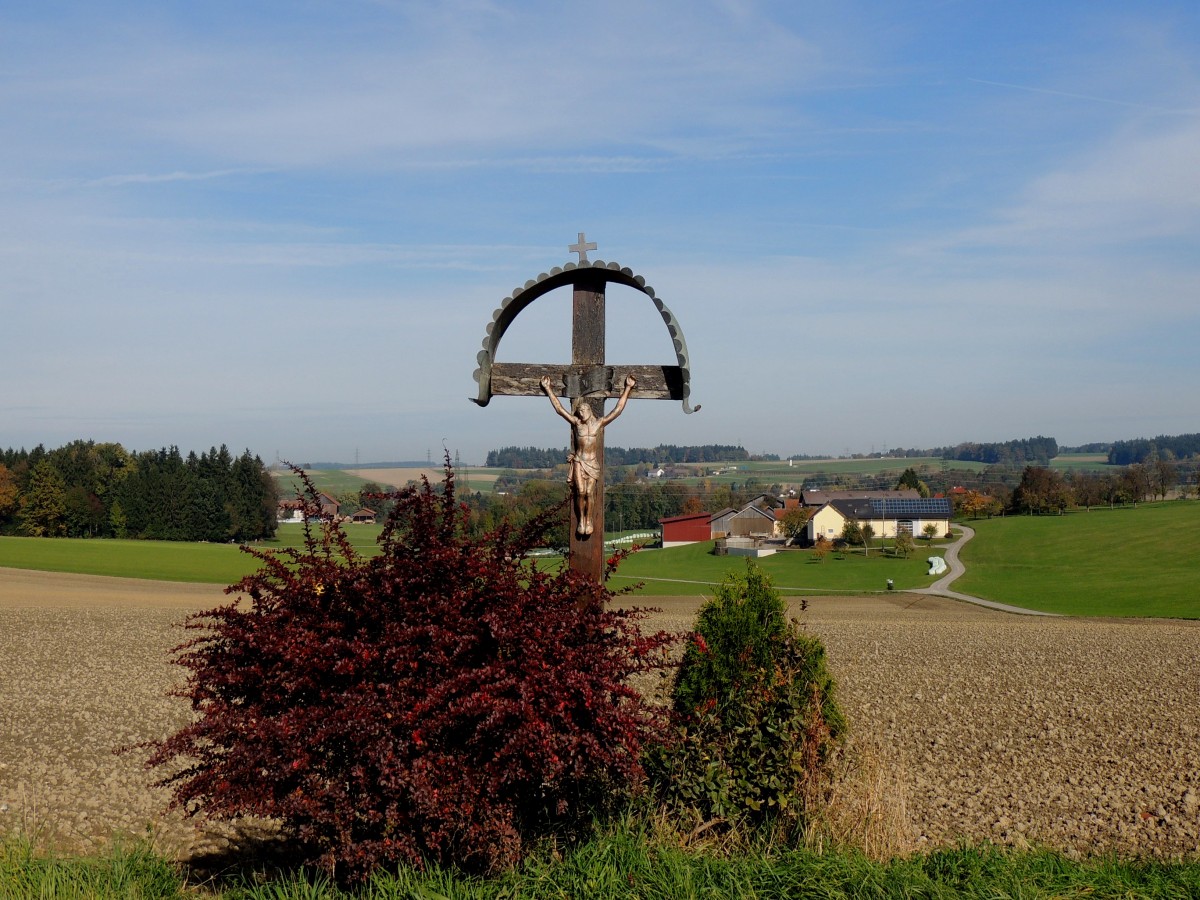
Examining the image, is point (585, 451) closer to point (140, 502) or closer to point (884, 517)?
point (884, 517)

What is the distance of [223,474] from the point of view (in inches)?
3735

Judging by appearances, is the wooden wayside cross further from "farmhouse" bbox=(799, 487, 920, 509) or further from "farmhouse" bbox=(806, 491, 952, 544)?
"farmhouse" bbox=(799, 487, 920, 509)

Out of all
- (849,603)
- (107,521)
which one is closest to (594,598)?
(849,603)

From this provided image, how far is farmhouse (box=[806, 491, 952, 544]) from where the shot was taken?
80.0m

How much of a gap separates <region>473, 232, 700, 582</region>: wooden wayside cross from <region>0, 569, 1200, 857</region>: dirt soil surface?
9.51 ft

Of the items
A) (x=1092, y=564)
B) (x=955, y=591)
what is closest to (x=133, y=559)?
(x=955, y=591)

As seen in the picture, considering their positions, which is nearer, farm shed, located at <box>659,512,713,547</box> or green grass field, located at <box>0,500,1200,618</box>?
green grass field, located at <box>0,500,1200,618</box>

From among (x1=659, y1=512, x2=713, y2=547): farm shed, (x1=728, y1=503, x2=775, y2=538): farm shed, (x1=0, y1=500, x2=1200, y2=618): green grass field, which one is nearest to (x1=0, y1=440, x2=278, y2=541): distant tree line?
(x1=0, y1=500, x2=1200, y2=618): green grass field

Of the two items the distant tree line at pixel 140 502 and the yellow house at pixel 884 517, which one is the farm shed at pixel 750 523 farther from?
the distant tree line at pixel 140 502

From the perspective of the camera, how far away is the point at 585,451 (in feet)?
23.0

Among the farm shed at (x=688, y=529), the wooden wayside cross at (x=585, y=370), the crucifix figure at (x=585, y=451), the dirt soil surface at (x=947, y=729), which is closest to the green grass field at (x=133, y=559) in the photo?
the dirt soil surface at (x=947, y=729)

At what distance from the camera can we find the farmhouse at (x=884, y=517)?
80.0 metres

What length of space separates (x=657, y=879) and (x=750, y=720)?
1.42 metres

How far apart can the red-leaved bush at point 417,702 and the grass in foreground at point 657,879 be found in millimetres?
223
